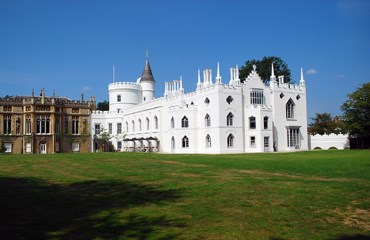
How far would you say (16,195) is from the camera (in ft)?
36.0

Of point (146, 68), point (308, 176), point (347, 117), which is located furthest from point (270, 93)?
point (308, 176)

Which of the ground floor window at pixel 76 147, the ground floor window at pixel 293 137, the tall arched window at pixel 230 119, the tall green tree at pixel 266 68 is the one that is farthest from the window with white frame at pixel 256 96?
the ground floor window at pixel 76 147

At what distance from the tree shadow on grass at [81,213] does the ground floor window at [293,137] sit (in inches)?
1576

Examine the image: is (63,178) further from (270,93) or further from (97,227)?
(270,93)

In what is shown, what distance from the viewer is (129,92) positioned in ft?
229

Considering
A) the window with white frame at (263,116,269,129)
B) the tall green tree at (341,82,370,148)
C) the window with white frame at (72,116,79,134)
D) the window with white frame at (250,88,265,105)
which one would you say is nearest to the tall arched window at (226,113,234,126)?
the window with white frame at (250,88,265,105)

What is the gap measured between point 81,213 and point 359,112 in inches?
1862

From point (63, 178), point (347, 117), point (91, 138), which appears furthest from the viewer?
point (91, 138)

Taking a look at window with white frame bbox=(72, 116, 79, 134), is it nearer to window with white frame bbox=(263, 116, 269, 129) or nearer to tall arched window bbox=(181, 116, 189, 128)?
tall arched window bbox=(181, 116, 189, 128)

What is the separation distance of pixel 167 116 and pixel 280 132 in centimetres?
1560

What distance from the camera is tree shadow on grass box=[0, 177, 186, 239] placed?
7.26 meters

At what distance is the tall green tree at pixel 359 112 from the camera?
156ft

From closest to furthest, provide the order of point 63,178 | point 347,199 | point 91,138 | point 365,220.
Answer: point 365,220 → point 347,199 → point 63,178 → point 91,138

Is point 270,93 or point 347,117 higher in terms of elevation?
point 270,93
